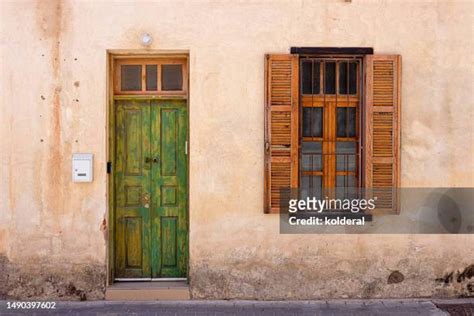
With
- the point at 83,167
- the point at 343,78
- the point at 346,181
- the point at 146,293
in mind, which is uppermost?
the point at 343,78

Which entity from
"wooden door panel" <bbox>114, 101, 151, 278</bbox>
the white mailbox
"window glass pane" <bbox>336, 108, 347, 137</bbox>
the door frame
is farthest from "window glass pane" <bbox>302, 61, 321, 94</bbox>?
the white mailbox

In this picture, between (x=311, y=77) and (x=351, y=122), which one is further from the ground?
(x=311, y=77)

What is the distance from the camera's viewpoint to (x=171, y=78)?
6844 millimetres

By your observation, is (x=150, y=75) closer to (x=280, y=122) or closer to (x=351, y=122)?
(x=280, y=122)

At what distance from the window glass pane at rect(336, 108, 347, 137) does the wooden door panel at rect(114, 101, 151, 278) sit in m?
2.32

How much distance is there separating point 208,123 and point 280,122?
852 mm

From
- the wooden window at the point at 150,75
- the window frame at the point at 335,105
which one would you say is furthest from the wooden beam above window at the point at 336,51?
the wooden window at the point at 150,75

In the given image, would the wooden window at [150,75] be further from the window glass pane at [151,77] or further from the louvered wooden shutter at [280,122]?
the louvered wooden shutter at [280,122]

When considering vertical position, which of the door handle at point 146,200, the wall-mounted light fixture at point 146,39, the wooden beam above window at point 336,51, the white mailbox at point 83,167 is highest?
the wall-mounted light fixture at point 146,39

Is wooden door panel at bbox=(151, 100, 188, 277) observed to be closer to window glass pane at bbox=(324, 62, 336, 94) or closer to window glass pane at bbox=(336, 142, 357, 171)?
window glass pane at bbox=(324, 62, 336, 94)

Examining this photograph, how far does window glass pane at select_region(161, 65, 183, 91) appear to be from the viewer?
22.4 feet

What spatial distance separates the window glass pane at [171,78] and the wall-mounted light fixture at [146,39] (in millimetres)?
411

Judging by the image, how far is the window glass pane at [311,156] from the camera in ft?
22.2

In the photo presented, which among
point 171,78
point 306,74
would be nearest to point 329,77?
point 306,74
